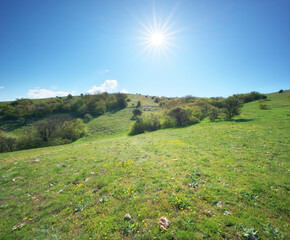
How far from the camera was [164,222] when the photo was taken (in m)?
4.16

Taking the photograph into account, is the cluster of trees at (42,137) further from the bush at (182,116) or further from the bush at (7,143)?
the bush at (182,116)

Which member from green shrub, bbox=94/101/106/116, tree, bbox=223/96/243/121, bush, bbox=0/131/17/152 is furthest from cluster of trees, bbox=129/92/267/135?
green shrub, bbox=94/101/106/116

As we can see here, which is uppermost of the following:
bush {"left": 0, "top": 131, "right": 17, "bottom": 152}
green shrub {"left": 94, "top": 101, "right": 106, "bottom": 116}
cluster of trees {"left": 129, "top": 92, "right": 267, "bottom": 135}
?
green shrub {"left": 94, "top": 101, "right": 106, "bottom": 116}

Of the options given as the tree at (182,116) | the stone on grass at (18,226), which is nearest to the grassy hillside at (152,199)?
the stone on grass at (18,226)

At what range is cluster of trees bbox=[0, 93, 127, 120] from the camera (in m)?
49.0

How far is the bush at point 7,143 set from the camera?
22672 millimetres

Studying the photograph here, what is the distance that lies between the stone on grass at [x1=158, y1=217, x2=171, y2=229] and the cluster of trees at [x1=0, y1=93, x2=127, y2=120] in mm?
64882

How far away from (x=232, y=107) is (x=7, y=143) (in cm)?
5555

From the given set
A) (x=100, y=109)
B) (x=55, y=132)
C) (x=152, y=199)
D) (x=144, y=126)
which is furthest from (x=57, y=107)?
(x=152, y=199)

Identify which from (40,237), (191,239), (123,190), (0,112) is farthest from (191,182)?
(0,112)

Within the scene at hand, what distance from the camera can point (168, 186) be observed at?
20.5 ft

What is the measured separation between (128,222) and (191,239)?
2.40 meters

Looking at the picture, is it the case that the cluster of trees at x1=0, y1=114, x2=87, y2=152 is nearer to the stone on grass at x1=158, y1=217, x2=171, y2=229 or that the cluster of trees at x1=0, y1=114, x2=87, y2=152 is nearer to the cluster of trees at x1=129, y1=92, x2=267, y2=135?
the cluster of trees at x1=129, y1=92, x2=267, y2=135

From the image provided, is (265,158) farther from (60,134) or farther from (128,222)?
(60,134)
